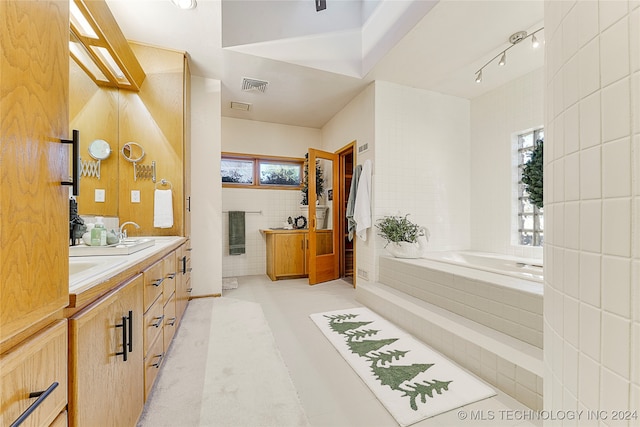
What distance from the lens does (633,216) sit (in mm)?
465

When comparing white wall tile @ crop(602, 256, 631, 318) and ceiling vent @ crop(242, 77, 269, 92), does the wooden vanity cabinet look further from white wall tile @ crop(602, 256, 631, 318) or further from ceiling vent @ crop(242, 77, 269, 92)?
white wall tile @ crop(602, 256, 631, 318)

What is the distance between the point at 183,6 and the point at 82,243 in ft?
6.67

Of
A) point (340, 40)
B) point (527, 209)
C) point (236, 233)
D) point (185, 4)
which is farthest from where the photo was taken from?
point (236, 233)

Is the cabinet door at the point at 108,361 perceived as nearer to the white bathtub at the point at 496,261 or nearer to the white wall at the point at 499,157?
the white bathtub at the point at 496,261

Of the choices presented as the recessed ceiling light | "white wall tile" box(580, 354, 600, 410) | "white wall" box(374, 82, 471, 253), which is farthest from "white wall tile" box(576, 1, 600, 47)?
"white wall" box(374, 82, 471, 253)

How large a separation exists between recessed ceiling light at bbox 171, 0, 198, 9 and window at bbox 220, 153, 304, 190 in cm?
247

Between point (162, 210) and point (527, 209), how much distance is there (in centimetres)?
413

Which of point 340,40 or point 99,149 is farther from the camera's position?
point 340,40

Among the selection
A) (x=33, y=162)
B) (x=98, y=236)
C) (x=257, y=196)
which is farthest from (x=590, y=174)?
(x=257, y=196)

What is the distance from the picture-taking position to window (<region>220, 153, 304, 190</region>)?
471 centimetres

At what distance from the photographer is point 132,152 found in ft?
8.69

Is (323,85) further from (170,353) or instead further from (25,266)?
(25,266)

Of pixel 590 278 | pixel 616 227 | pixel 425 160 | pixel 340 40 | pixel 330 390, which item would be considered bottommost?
pixel 330 390

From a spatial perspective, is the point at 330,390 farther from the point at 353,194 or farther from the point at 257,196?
the point at 257,196
